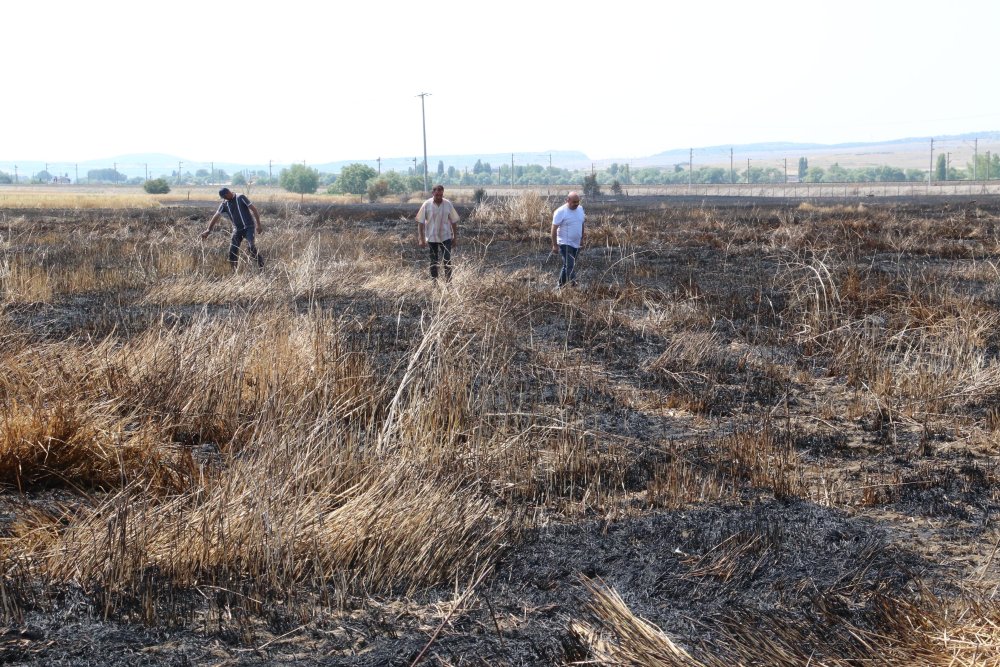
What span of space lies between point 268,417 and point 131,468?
2.42 ft

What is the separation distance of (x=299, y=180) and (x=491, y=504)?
470 ft

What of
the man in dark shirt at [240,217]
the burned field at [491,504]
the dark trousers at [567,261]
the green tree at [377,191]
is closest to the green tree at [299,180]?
the green tree at [377,191]

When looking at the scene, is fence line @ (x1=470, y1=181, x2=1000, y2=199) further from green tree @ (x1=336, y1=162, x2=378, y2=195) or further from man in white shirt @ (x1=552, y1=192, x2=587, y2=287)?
man in white shirt @ (x1=552, y1=192, x2=587, y2=287)

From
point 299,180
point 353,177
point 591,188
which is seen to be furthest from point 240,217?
point 299,180

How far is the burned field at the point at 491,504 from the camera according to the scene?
3.55 m

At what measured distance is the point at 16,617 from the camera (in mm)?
3514

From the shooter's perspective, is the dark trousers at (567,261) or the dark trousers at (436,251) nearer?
the dark trousers at (567,261)

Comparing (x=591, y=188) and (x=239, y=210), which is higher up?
(x=591, y=188)

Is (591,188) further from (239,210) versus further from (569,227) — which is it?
(569,227)

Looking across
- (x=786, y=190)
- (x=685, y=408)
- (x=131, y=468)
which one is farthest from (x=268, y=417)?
(x=786, y=190)

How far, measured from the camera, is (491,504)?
15.4ft

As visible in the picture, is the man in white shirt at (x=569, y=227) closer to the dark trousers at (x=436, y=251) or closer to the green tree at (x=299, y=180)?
the dark trousers at (x=436, y=251)

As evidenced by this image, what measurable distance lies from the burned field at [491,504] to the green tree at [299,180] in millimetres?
136417

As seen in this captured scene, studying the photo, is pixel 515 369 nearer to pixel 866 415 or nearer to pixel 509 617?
pixel 866 415
